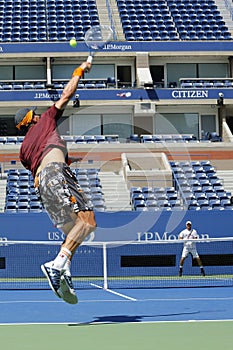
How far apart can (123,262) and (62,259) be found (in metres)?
13.3

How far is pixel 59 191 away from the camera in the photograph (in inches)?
301

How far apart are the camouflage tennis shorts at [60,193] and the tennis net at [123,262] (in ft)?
37.4

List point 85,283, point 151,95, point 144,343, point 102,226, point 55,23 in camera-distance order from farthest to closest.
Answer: point 55,23, point 151,95, point 102,226, point 85,283, point 144,343

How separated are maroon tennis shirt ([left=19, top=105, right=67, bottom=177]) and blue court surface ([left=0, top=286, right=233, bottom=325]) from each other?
2092 mm

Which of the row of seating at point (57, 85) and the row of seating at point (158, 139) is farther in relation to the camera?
the row of seating at point (57, 85)

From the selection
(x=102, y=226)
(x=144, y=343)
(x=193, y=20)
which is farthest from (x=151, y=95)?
(x=144, y=343)

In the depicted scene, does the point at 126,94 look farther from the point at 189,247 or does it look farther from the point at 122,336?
the point at 122,336

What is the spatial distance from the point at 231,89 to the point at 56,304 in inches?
1005

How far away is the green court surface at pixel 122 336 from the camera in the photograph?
21.6ft

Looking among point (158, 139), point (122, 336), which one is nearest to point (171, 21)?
point (158, 139)

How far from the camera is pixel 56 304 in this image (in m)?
11.6

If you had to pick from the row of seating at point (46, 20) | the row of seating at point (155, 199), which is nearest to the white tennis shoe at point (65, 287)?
the row of seating at point (155, 199)

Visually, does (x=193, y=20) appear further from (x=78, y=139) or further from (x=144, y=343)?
(x=144, y=343)

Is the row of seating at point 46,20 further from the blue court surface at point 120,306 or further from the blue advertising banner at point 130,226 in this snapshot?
the blue court surface at point 120,306
